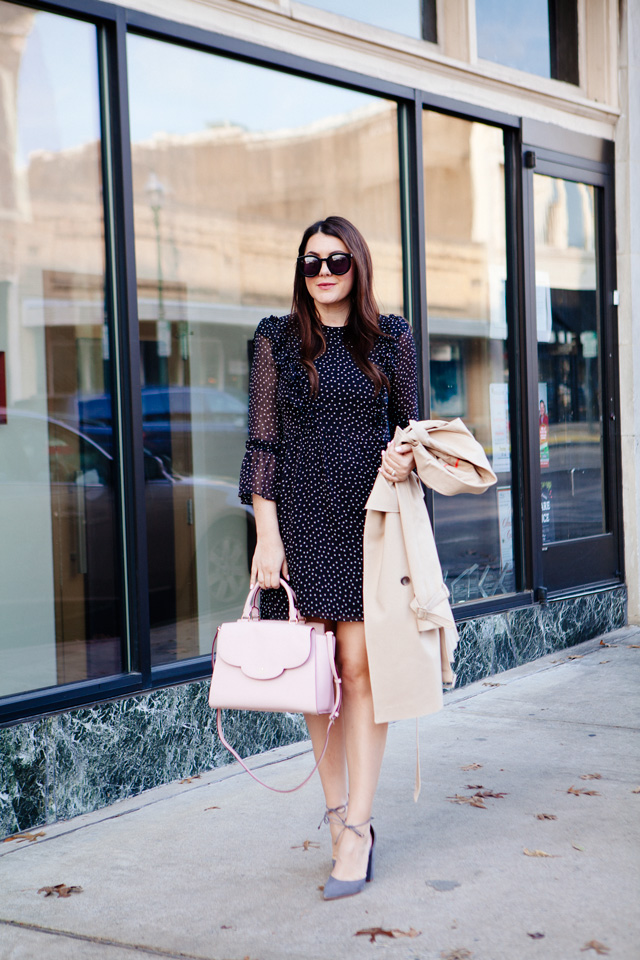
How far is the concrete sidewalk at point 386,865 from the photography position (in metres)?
3.04

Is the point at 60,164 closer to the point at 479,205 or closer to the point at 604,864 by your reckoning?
the point at 479,205

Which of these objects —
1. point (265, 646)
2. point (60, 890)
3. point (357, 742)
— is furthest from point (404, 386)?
point (60, 890)

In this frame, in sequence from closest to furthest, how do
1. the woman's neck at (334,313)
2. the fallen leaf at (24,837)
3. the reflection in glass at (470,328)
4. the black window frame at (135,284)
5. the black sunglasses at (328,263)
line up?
the black sunglasses at (328,263) → the woman's neck at (334,313) → the fallen leaf at (24,837) → the black window frame at (135,284) → the reflection in glass at (470,328)

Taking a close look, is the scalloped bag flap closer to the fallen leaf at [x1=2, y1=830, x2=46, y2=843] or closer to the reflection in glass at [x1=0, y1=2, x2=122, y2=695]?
the fallen leaf at [x1=2, y1=830, x2=46, y2=843]

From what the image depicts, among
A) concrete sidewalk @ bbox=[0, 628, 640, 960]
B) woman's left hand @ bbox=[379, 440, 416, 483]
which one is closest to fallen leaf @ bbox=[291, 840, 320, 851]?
concrete sidewalk @ bbox=[0, 628, 640, 960]

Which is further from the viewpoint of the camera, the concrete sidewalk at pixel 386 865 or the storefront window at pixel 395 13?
the storefront window at pixel 395 13

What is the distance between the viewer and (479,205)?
684 centimetres

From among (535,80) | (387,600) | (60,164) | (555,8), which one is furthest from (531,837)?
(555,8)

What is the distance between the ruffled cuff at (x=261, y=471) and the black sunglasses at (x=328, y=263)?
1.78 feet

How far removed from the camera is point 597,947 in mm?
2908

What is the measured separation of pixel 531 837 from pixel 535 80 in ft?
15.8

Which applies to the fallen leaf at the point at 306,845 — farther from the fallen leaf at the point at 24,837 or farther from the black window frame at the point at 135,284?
the black window frame at the point at 135,284

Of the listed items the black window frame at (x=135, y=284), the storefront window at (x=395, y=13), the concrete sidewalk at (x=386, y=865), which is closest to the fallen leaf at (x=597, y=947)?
the concrete sidewalk at (x=386, y=865)

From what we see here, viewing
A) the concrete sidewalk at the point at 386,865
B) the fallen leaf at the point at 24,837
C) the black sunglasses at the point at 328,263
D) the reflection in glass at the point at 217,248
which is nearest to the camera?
the concrete sidewalk at the point at 386,865
